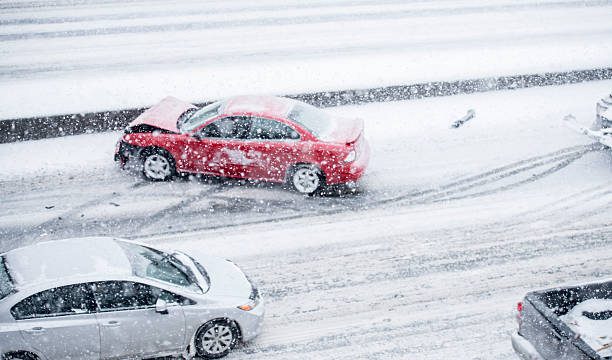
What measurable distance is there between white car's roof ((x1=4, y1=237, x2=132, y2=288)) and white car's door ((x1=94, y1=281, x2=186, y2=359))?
9.0 inches

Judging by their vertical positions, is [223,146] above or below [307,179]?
above

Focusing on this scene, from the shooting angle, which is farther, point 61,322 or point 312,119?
point 312,119

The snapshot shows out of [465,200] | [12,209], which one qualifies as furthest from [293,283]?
[12,209]

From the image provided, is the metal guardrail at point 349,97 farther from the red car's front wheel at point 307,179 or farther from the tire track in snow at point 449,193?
the red car's front wheel at point 307,179

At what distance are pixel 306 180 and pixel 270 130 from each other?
3.51 ft

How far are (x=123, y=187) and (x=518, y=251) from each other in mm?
6779

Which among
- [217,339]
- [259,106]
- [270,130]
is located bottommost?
[217,339]

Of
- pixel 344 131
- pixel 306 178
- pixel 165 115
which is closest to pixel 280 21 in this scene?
pixel 165 115

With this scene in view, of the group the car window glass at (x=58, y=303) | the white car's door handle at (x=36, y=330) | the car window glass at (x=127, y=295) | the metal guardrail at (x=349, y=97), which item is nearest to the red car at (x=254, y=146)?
the metal guardrail at (x=349, y=97)

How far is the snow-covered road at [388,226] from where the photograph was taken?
8.53m

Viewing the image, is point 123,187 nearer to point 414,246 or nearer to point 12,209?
point 12,209

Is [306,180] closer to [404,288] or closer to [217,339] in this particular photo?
[404,288]

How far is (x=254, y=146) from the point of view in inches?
452

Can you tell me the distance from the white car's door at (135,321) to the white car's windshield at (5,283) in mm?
898
